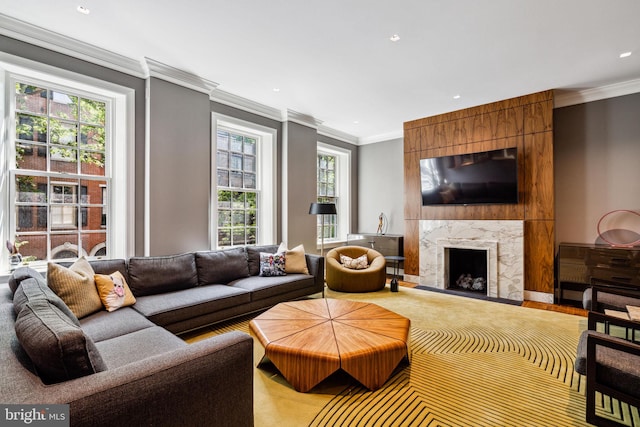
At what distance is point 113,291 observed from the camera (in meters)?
2.60

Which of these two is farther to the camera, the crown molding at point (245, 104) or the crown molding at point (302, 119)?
the crown molding at point (302, 119)

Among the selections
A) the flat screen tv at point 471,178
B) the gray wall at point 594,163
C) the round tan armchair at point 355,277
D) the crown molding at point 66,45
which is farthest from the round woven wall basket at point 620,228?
the crown molding at point 66,45

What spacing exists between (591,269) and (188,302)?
4.78 m

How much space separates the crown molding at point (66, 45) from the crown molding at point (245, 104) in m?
0.98

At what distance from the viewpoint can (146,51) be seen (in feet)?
10.5

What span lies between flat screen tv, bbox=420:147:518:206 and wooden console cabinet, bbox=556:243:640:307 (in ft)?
3.22

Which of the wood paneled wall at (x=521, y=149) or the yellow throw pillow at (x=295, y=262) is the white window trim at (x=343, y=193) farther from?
the yellow throw pillow at (x=295, y=262)

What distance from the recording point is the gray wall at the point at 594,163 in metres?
3.94

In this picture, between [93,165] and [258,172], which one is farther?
[258,172]

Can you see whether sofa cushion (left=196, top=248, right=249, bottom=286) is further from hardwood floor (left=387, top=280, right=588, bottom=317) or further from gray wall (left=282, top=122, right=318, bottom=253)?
hardwood floor (left=387, top=280, right=588, bottom=317)

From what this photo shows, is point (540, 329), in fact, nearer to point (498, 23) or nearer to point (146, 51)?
point (498, 23)

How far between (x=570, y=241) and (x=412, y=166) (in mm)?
2535

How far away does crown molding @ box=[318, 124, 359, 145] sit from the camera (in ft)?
19.6

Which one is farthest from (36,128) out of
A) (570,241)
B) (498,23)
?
Answer: (570,241)
